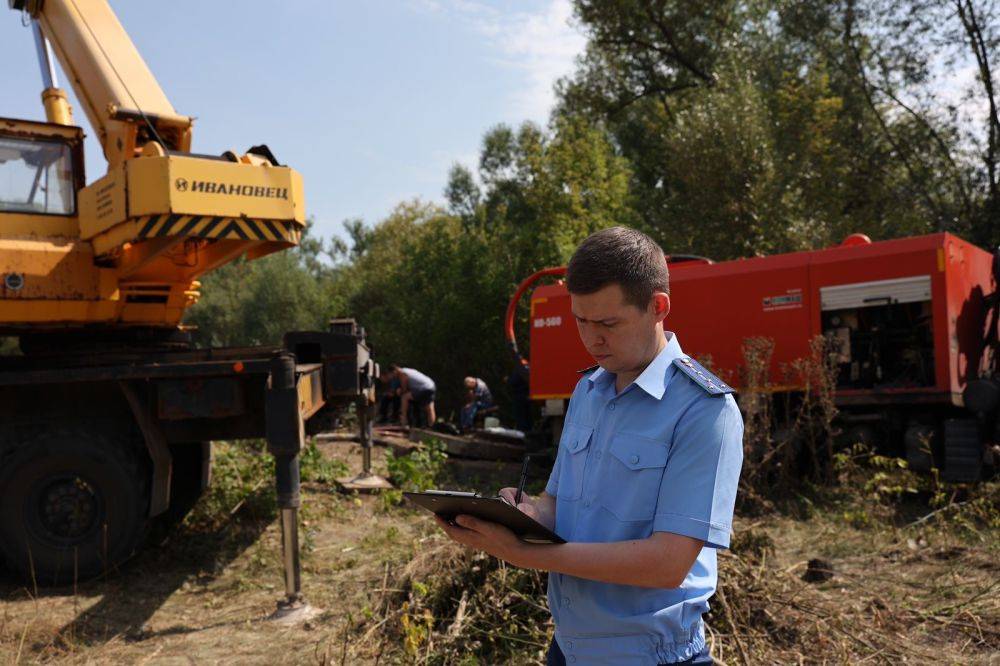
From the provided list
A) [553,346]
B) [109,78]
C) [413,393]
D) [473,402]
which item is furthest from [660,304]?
[473,402]

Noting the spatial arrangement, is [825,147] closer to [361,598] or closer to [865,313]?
[865,313]

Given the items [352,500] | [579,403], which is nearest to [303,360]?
[352,500]

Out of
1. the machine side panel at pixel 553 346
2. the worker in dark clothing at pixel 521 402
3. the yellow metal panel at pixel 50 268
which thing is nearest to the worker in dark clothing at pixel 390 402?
the worker in dark clothing at pixel 521 402

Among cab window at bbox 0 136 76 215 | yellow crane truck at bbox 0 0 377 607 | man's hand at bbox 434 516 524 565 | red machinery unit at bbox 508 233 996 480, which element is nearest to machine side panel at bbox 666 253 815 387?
red machinery unit at bbox 508 233 996 480

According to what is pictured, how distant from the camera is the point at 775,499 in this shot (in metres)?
8.51

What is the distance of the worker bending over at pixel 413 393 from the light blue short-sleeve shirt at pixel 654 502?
13.3m

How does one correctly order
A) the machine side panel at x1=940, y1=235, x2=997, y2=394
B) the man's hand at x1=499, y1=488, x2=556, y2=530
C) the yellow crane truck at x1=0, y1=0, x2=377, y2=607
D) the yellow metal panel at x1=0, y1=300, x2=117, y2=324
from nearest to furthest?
1. the man's hand at x1=499, y1=488, x2=556, y2=530
2. the yellow crane truck at x1=0, y1=0, x2=377, y2=607
3. the yellow metal panel at x1=0, y1=300, x2=117, y2=324
4. the machine side panel at x1=940, y1=235, x2=997, y2=394

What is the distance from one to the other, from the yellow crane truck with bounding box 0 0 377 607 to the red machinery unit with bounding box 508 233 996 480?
4248 millimetres

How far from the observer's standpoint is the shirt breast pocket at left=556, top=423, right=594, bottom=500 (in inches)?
86.6

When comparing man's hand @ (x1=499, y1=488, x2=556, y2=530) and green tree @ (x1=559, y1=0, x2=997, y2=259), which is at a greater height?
green tree @ (x1=559, y1=0, x2=997, y2=259)

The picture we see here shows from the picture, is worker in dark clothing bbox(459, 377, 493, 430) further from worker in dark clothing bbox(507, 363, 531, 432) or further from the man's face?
the man's face

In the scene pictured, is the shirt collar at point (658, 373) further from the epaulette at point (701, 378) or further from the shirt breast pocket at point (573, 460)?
the shirt breast pocket at point (573, 460)

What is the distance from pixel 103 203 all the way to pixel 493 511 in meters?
5.80

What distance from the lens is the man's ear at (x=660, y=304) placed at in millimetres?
2039
